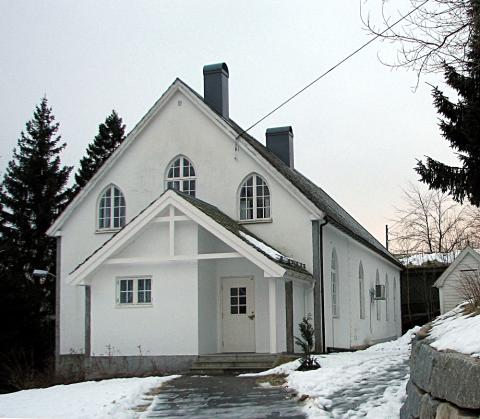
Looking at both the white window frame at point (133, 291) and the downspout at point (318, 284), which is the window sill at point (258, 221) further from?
the white window frame at point (133, 291)

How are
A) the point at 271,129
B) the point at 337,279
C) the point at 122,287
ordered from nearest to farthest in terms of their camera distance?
1. the point at 122,287
2. the point at 337,279
3. the point at 271,129

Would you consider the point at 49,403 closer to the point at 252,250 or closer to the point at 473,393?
the point at 252,250

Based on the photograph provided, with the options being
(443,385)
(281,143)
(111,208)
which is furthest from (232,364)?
(281,143)

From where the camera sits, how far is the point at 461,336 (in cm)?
698

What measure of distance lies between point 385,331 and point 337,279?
11.1 m

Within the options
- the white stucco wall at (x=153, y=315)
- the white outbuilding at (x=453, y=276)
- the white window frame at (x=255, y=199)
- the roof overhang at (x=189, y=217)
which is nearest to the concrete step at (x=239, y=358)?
the white stucco wall at (x=153, y=315)

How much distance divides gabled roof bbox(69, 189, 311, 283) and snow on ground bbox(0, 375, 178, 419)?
457 centimetres

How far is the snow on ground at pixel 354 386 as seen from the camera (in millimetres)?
9695

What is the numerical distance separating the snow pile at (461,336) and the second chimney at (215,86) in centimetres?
1636

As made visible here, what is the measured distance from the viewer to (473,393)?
5.62 meters

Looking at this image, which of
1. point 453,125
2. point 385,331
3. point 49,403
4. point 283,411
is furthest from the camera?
point 385,331

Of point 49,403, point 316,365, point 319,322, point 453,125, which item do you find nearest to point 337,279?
point 319,322

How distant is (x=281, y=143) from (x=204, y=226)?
10574 millimetres

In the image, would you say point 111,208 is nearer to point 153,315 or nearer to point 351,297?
point 153,315
